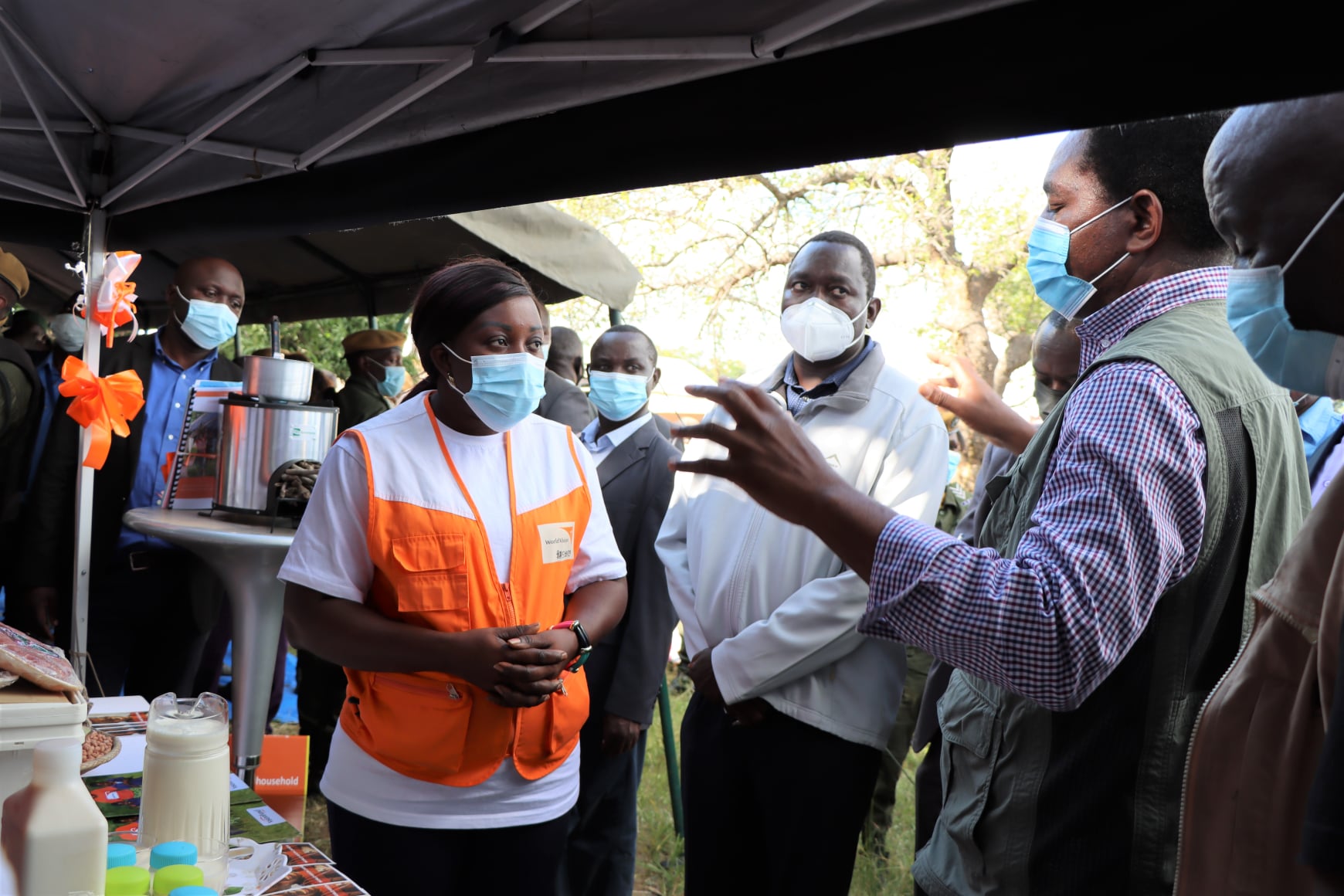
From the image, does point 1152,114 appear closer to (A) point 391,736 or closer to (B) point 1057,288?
(B) point 1057,288

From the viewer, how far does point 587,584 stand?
8.68 ft

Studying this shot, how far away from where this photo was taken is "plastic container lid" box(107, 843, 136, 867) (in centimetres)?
148

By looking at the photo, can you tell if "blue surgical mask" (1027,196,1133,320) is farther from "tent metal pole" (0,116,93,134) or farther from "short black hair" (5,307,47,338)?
"short black hair" (5,307,47,338)

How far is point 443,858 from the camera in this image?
226cm

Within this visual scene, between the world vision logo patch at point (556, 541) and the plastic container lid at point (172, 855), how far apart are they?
1057 mm

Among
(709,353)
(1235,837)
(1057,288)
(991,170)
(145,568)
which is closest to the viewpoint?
(1235,837)

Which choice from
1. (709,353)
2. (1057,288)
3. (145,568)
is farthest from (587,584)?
(709,353)

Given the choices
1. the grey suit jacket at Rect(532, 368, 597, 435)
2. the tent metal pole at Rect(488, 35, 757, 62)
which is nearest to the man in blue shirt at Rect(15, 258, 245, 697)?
the grey suit jacket at Rect(532, 368, 597, 435)

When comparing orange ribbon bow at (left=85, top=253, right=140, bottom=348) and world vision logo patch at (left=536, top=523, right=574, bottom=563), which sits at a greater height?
orange ribbon bow at (left=85, top=253, right=140, bottom=348)

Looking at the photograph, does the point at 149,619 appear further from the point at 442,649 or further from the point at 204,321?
the point at 442,649

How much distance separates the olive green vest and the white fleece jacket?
0.99 metres

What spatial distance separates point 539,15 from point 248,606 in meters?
2.23

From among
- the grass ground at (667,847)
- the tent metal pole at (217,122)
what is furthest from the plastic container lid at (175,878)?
the grass ground at (667,847)

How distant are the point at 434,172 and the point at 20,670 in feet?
5.67
